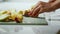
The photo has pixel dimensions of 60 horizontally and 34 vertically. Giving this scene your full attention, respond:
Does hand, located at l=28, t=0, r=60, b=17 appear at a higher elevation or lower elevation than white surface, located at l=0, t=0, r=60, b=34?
higher

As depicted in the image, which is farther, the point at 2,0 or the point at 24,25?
the point at 2,0

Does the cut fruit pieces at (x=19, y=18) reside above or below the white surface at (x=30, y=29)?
above

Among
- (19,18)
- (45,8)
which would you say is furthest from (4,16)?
(45,8)

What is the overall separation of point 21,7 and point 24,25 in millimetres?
151

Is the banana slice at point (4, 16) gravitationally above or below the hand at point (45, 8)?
below

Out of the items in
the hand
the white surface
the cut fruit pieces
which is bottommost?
the white surface

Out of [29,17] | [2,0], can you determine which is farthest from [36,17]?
[2,0]

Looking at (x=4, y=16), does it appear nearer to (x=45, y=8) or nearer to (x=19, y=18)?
(x=19, y=18)

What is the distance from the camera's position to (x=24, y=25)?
0.44 meters

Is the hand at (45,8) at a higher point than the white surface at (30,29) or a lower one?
higher

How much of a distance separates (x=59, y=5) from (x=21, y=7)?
0.65 ft

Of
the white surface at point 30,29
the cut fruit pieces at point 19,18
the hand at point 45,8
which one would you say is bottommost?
the white surface at point 30,29

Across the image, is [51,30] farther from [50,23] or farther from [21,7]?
[21,7]

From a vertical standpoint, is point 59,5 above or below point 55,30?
above
